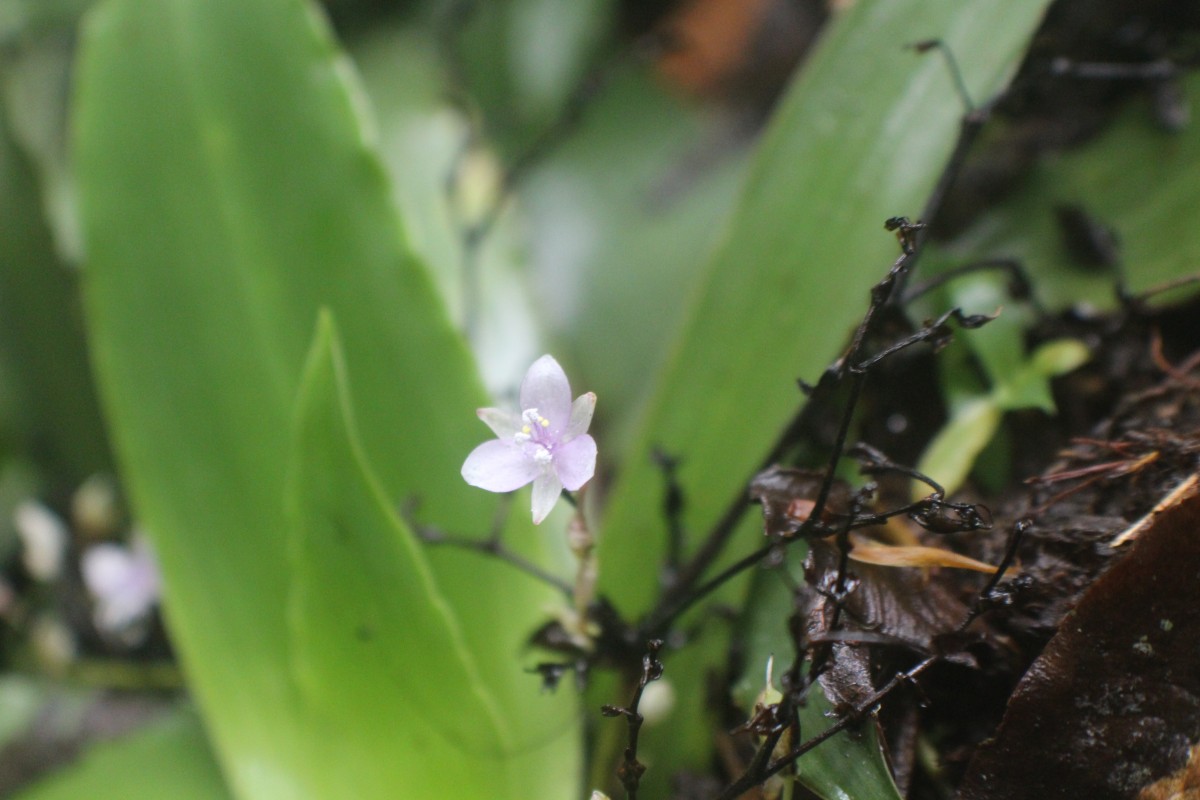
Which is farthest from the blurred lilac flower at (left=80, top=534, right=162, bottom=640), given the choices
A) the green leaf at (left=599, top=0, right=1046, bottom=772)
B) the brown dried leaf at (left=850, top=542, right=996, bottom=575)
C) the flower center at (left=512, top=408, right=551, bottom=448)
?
the brown dried leaf at (left=850, top=542, right=996, bottom=575)

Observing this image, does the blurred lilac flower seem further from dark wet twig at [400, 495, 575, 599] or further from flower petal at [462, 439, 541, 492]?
flower petal at [462, 439, 541, 492]

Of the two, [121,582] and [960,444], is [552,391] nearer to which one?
[960,444]

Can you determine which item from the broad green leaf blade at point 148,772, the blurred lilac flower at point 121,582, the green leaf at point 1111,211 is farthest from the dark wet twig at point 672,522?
the blurred lilac flower at point 121,582

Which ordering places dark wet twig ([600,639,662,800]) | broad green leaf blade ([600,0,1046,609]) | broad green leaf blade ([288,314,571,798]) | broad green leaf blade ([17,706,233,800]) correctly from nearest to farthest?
dark wet twig ([600,639,662,800]), broad green leaf blade ([288,314,571,798]), broad green leaf blade ([600,0,1046,609]), broad green leaf blade ([17,706,233,800])

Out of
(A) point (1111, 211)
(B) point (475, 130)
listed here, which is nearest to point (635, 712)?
(A) point (1111, 211)

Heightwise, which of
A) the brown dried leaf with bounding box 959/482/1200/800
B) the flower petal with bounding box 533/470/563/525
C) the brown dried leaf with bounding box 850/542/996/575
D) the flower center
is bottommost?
the brown dried leaf with bounding box 959/482/1200/800

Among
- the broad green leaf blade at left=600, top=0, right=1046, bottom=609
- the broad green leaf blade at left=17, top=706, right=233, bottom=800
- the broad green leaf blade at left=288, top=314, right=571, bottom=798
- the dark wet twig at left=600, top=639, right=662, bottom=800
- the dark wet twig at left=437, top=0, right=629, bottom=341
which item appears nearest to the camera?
the dark wet twig at left=600, top=639, right=662, bottom=800

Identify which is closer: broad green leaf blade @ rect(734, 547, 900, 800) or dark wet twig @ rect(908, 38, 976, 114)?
broad green leaf blade @ rect(734, 547, 900, 800)
